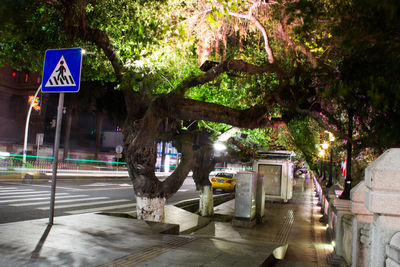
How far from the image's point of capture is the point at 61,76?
21.2 feet

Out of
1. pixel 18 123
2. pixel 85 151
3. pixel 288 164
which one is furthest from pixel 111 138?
pixel 288 164

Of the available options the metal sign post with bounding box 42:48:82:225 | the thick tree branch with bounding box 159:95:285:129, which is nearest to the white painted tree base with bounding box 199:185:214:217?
the thick tree branch with bounding box 159:95:285:129

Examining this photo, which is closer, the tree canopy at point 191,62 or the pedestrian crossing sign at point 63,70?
the tree canopy at point 191,62

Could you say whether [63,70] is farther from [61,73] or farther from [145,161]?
[145,161]

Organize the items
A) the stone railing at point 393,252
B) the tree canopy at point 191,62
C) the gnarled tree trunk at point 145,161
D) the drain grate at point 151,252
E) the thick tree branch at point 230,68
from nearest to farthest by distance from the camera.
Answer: the stone railing at point 393,252, the drain grate at point 151,252, the tree canopy at point 191,62, the thick tree branch at point 230,68, the gnarled tree trunk at point 145,161

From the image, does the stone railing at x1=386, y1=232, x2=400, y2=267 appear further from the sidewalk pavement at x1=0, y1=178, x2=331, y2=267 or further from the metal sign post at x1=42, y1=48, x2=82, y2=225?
the metal sign post at x1=42, y1=48, x2=82, y2=225

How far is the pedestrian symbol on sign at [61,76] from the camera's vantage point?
6.42m

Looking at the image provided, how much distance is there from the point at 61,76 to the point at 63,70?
12 cm

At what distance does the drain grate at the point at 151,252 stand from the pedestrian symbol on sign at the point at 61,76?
3435 mm

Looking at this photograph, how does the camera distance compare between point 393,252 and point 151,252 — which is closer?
point 393,252

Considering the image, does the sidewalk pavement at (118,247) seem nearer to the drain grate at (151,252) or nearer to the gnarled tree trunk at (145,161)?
the drain grate at (151,252)

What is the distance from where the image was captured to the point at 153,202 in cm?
879

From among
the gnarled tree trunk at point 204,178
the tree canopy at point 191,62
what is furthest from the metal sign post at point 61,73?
the gnarled tree trunk at point 204,178

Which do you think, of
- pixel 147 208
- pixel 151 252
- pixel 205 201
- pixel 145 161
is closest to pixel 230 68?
pixel 145 161
